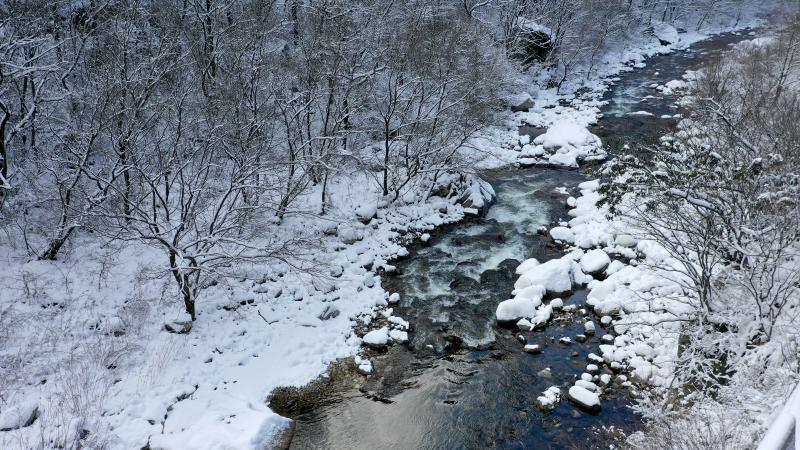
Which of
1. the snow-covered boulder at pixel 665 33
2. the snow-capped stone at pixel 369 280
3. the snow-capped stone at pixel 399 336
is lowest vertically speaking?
the snow-capped stone at pixel 399 336

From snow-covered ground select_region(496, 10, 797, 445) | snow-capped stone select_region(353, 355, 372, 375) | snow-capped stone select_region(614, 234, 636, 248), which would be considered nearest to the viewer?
snow-covered ground select_region(496, 10, 797, 445)

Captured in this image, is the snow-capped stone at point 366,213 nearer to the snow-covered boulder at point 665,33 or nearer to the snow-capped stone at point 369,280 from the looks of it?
the snow-capped stone at point 369,280

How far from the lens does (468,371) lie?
461 inches

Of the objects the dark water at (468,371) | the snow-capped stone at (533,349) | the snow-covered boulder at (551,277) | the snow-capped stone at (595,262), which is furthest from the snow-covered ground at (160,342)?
the snow-capped stone at (595,262)

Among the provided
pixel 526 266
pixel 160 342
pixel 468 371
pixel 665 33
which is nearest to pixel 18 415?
pixel 160 342

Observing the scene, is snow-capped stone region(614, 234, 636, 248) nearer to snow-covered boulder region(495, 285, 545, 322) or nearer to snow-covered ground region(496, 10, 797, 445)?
snow-covered ground region(496, 10, 797, 445)

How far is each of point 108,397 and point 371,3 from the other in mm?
17491

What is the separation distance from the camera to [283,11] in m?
20.0

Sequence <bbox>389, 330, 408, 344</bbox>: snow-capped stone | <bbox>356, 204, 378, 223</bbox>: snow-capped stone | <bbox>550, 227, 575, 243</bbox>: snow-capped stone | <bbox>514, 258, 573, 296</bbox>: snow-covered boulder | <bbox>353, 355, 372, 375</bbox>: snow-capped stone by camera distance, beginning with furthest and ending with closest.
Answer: <bbox>356, 204, 378, 223</bbox>: snow-capped stone
<bbox>550, 227, 575, 243</bbox>: snow-capped stone
<bbox>514, 258, 573, 296</bbox>: snow-covered boulder
<bbox>389, 330, 408, 344</bbox>: snow-capped stone
<bbox>353, 355, 372, 375</bbox>: snow-capped stone

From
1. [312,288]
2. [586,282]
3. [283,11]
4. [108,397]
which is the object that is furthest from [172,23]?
[586,282]

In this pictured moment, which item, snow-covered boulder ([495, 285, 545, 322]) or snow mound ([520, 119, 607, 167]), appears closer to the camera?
snow-covered boulder ([495, 285, 545, 322])

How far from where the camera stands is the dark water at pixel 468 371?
32.6 feet

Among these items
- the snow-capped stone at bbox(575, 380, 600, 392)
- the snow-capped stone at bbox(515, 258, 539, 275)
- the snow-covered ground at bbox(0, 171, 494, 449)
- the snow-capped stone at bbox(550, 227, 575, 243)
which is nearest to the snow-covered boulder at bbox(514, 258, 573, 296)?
the snow-capped stone at bbox(515, 258, 539, 275)

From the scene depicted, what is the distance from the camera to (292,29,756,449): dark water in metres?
9.93
